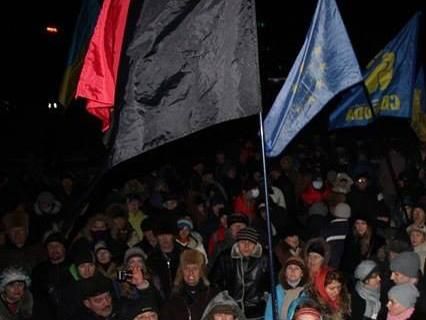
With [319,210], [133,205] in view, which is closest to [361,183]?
[319,210]

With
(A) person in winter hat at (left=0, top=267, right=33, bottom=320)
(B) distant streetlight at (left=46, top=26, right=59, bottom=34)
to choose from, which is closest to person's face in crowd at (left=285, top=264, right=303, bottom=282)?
(A) person in winter hat at (left=0, top=267, right=33, bottom=320)

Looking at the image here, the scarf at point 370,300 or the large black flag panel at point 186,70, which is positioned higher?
the large black flag panel at point 186,70

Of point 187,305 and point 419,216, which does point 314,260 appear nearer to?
point 187,305

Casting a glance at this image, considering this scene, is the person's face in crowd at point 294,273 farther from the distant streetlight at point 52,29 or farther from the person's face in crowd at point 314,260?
the distant streetlight at point 52,29

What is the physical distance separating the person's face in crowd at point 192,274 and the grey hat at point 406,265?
1834 mm

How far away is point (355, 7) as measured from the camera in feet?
131

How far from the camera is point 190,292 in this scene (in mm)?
6465

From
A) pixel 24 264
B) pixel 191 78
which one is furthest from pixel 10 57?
pixel 191 78

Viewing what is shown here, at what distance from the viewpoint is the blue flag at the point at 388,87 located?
8539mm

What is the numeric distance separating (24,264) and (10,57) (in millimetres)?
22616

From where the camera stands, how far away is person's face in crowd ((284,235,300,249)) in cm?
749

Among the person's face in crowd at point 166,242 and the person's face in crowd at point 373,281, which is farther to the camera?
the person's face in crowd at point 166,242

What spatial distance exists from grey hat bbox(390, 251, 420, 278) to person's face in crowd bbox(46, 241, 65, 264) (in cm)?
349

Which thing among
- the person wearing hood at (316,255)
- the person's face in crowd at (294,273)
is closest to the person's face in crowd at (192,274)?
the person's face in crowd at (294,273)
